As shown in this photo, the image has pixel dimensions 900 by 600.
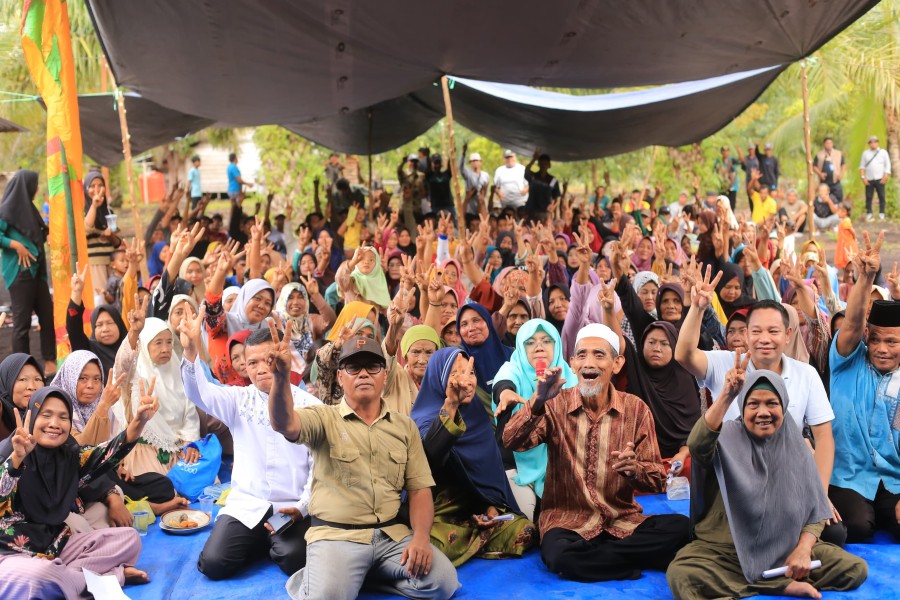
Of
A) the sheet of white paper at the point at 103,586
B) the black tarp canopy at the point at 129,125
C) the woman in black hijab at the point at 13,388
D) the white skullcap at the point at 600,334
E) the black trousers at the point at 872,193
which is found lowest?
the sheet of white paper at the point at 103,586

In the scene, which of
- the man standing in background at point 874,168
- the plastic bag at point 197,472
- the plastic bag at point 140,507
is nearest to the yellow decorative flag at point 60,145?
the plastic bag at point 197,472

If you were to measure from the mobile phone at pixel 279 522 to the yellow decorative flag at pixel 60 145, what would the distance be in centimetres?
272

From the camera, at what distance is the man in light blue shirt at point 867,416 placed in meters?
4.08

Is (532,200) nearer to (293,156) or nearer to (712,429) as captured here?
(293,156)

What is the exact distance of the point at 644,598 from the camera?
11.8 ft

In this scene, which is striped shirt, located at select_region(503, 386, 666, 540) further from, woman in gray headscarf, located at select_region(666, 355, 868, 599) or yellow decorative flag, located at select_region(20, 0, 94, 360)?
yellow decorative flag, located at select_region(20, 0, 94, 360)

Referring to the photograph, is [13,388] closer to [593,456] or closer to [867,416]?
[593,456]

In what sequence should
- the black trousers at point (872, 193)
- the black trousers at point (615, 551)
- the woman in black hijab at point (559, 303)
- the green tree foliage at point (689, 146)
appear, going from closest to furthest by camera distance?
the black trousers at point (615, 551) → the woman in black hijab at point (559, 303) → the green tree foliage at point (689, 146) → the black trousers at point (872, 193)

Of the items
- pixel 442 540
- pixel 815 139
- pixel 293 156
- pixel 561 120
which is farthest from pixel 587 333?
pixel 815 139

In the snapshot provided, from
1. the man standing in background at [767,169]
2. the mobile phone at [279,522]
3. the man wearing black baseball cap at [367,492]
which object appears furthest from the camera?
the man standing in background at [767,169]

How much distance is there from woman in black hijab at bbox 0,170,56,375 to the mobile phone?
3.67m

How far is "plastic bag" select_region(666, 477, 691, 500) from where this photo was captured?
15.4ft

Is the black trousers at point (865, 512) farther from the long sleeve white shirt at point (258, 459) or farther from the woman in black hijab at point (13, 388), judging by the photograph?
the woman in black hijab at point (13, 388)

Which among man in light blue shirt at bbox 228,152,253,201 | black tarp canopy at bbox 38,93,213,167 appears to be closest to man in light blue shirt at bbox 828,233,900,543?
black tarp canopy at bbox 38,93,213,167
